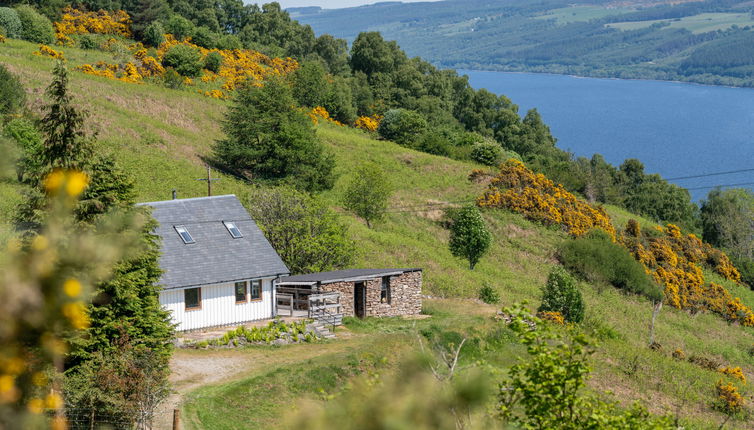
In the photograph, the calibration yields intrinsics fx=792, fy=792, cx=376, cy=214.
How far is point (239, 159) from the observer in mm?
58250

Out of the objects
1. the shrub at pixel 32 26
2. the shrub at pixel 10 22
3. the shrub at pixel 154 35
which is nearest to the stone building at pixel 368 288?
the shrub at pixel 10 22

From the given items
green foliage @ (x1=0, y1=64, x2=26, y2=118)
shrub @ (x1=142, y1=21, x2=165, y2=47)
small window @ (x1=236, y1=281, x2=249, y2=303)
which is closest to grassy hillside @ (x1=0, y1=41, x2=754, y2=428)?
green foliage @ (x1=0, y1=64, x2=26, y2=118)

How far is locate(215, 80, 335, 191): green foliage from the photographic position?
55938 millimetres

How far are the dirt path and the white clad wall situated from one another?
3086 millimetres

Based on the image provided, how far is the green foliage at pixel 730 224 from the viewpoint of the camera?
8362 cm

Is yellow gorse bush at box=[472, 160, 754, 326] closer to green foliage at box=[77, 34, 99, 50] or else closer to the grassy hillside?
the grassy hillside

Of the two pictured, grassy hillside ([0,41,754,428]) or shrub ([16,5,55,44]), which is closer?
grassy hillside ([0,41,754,428])

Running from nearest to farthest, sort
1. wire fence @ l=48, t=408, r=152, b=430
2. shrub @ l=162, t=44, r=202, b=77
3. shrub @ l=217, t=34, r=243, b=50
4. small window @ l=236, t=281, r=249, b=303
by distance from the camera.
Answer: wire fence @ l=48, t=408, r=152, b=430 < small window @ l=236, t=281, r=249, b=303 < shrub @ l=162, t=44, r=202, b=77 < shrub @ l=217, t=34, r=243, b=50

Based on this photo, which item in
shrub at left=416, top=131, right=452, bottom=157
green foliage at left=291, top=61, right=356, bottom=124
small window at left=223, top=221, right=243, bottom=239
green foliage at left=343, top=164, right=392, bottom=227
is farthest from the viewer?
green foliage at left=291, top=61, right=356, bottom=124

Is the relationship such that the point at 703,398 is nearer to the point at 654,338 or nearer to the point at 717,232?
the point at 654,338

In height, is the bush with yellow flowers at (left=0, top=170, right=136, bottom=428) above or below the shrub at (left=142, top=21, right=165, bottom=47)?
below

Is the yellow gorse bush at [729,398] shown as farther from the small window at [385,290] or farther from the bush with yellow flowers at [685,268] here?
the bush with yellow flowers at [685,268]

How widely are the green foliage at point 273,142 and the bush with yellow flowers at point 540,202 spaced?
49.5 feet

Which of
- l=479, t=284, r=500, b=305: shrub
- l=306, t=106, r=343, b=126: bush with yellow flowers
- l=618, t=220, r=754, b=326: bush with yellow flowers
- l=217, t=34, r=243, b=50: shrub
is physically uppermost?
l=217, t=34, r=243, b=50: shrub
